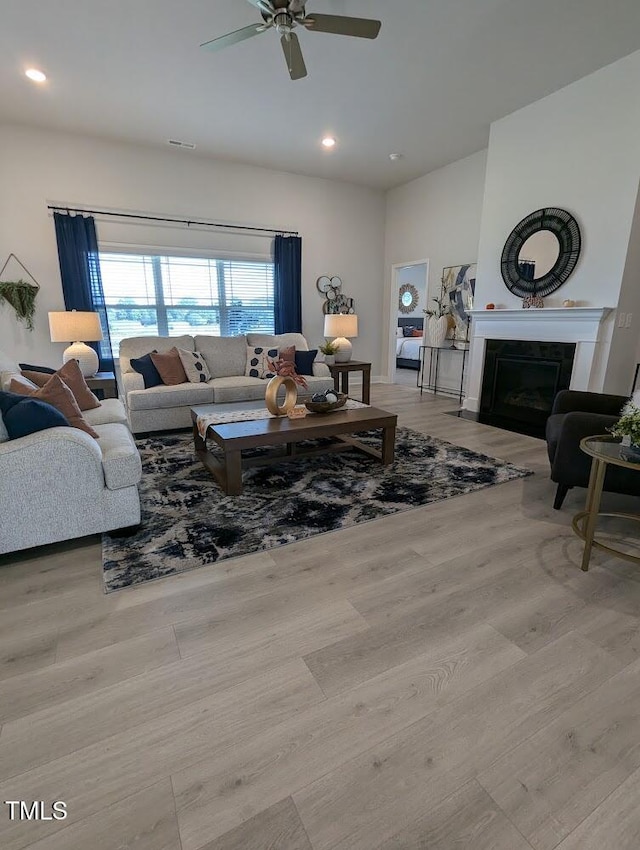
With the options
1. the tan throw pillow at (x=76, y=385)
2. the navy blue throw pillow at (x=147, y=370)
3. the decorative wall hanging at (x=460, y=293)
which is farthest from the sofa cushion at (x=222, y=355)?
the decorative wall hanging at (x=460, y=293)

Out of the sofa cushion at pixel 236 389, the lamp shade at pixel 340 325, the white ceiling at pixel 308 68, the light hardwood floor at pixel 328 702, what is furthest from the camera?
the lamp shade at pixel 340 325

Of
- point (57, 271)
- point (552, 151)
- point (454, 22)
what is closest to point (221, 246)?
point (57, 271)

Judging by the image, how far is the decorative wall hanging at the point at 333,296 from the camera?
21.5 ft

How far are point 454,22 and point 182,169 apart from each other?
3604 mm

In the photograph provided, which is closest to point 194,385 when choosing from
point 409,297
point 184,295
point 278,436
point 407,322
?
point 278,436

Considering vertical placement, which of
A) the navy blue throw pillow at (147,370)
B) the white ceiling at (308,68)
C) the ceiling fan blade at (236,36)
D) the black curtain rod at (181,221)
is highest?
the white ceiling at (308,68)

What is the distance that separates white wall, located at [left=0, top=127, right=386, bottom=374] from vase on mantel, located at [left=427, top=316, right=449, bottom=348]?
4.98ft

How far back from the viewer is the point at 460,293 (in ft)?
18.9

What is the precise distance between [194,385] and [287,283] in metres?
2.70

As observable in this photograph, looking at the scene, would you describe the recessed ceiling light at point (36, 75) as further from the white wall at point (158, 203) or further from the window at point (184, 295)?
the window at point (184, 295)

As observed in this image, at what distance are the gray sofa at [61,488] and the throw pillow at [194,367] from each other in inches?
88.0

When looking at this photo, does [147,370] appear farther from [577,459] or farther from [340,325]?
[577,459]

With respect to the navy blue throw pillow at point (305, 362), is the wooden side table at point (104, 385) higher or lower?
lower

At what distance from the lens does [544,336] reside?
4188mm
